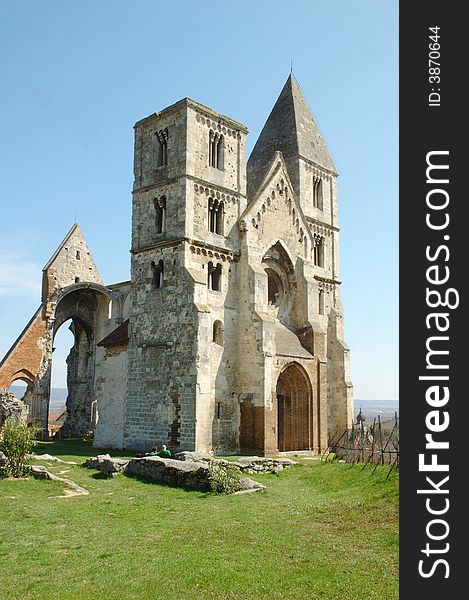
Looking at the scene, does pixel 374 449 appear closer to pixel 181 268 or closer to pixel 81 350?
pixel 181 268

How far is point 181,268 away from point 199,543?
62.3 ft

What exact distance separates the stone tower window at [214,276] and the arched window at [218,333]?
176 cm

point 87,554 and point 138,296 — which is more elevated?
point 138,296

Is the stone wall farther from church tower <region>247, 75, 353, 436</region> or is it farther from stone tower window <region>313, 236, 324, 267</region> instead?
stone tower window <region>313, 236, 324, 267</region>

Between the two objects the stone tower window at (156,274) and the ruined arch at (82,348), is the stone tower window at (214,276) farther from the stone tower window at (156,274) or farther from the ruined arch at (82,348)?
the ruined arch at (82,348)

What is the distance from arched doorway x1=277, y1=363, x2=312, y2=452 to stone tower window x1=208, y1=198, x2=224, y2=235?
27.5 feet

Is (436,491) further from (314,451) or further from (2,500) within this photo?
(314,451)

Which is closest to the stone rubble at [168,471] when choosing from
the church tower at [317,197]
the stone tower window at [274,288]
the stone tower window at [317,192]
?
the stone tower window at [274,288]

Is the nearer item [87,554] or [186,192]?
[87,554]

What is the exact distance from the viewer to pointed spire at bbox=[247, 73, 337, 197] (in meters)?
40.0

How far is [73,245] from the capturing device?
147ft

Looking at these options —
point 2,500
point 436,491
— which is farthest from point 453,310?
point 2,500

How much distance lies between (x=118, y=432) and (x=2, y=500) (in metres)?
16.0

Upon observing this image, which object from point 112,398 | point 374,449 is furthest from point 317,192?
point 374,449
